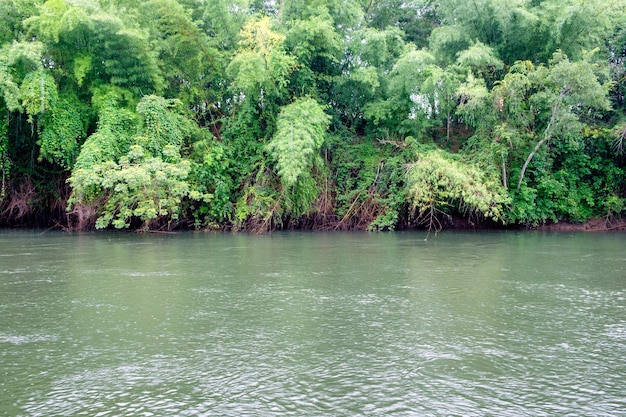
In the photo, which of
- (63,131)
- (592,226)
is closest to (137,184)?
(63,131)

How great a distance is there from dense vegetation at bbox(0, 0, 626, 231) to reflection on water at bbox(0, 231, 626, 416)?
653cm

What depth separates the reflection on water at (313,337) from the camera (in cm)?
376

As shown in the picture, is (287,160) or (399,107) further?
(399,107)

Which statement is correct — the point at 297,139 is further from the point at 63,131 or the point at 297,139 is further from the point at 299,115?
the point at 63,131

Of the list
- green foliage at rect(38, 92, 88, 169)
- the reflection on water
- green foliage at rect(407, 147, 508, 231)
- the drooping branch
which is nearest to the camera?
the reflection on water

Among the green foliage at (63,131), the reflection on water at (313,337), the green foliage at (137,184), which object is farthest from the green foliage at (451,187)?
the green foliage at (63,131)

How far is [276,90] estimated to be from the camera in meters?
17.2

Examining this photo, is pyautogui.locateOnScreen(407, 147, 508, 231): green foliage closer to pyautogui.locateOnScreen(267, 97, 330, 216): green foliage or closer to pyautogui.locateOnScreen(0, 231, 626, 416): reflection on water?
pyautogui.locateOnScreen(267, 97, 330, 216): green foliage

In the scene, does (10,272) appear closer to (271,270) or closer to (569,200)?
(271,270)

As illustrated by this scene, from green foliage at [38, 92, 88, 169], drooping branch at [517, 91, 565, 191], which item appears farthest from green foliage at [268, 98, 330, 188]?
drooping branch at [517, 91, 565, 191]

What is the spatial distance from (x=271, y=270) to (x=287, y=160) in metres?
7.36

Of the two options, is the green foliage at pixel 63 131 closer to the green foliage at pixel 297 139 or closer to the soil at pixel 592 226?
the green foliage at pixel 297 139

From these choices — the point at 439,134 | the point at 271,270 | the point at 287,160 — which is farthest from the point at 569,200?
the point at 271,270

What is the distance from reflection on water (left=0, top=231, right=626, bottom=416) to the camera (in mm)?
3764
